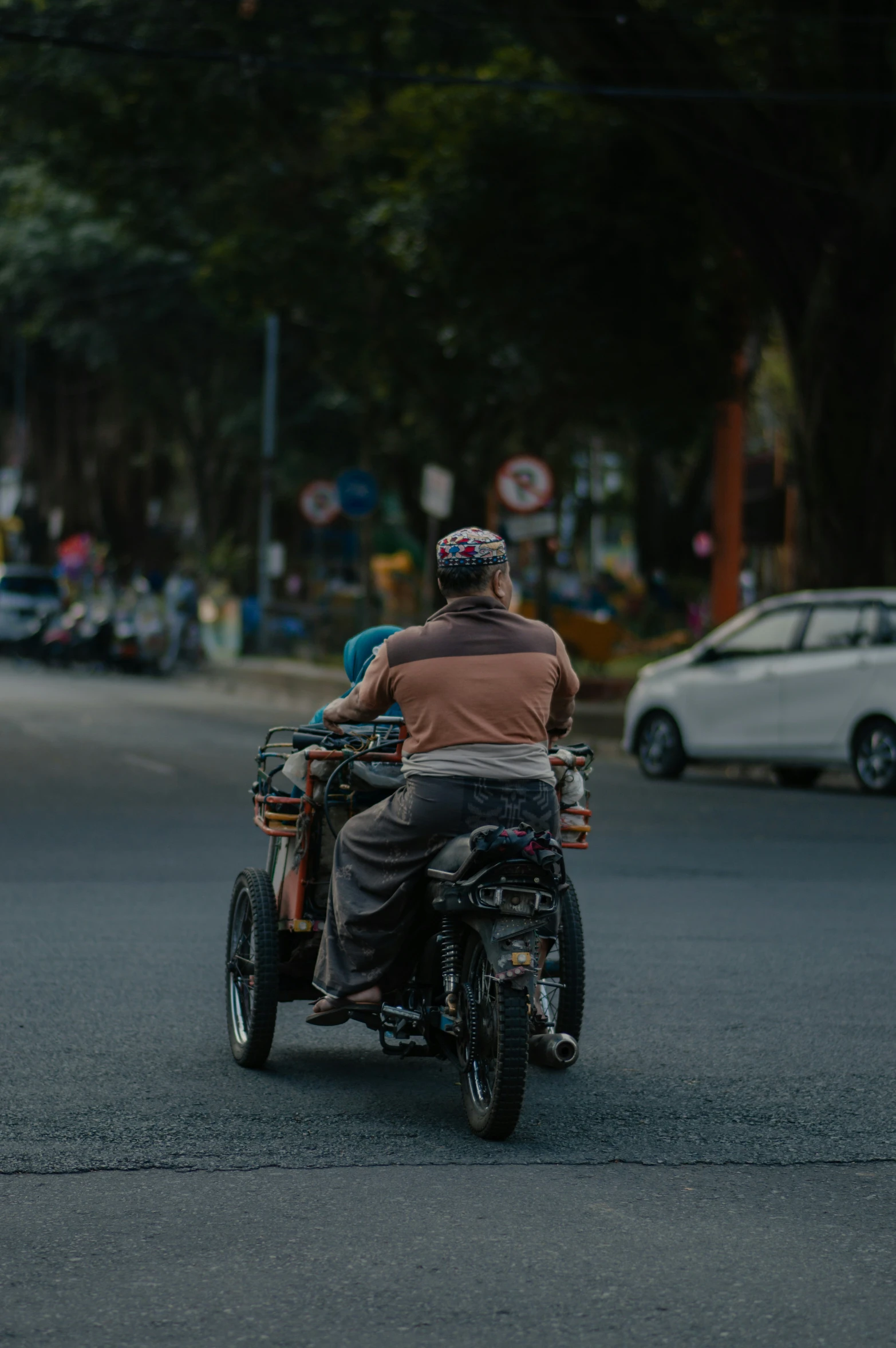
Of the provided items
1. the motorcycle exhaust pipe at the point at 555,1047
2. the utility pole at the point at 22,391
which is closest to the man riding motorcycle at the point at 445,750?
the motorcycle exhaust pipe at the point at 555,1047

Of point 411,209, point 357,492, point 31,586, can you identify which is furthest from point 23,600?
point 411,209

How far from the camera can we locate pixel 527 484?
81.1 ft

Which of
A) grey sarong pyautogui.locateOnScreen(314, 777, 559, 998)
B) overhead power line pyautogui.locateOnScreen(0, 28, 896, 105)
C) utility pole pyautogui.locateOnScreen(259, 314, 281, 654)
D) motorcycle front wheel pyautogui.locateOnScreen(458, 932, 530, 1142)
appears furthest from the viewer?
utility pole pyautogui.locateOnScreen(259, 314, 281, 654)

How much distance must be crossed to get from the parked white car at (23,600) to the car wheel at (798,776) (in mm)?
29374

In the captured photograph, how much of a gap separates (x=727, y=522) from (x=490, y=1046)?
18209 mm

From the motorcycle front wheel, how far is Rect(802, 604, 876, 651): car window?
11.3 metres

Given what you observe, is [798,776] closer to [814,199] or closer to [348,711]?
[814,199]

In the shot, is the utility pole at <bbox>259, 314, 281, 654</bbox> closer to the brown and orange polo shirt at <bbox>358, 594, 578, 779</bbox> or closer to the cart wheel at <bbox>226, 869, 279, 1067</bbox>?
the cart wheel at <bbox>226, 869, 279, 1067</bbox>

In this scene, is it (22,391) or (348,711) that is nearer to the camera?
(348,711)

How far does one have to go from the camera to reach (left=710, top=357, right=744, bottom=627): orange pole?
23453 mm

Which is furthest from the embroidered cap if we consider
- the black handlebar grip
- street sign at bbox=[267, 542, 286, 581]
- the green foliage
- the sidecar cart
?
street sign at bbox=[267, 542, 286, 581]

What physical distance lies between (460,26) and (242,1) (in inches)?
110

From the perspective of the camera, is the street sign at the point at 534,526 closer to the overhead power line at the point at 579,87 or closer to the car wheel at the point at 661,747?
the overhead power line at the point at 579,87

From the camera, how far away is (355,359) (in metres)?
33.7
